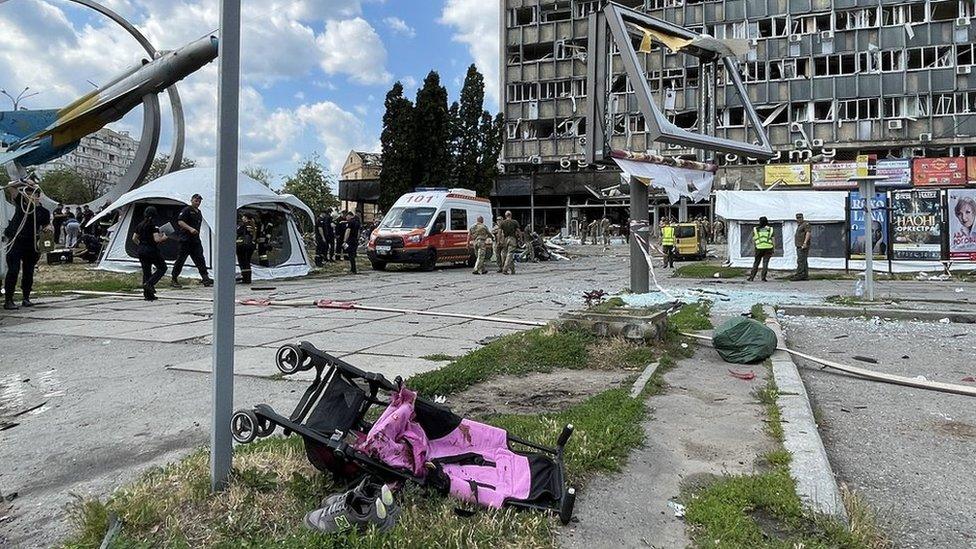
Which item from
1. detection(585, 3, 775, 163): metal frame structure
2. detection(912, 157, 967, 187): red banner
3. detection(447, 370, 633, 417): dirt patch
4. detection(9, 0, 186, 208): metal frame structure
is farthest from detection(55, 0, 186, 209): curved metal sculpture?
detection(912, 157, 967, 187): red banner

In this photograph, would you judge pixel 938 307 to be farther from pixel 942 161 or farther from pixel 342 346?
pixel 942 161

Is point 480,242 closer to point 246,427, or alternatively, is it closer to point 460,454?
point 460,454

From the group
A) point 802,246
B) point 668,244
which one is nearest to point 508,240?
point 668,244

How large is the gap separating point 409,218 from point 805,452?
57.8 ft

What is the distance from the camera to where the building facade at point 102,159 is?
188 feet

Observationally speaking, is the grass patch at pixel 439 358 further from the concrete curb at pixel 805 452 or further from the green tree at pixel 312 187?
the green tree at pixel 312 187

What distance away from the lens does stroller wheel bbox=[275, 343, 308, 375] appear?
119 inches

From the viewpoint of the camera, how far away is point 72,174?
5234 centimetres

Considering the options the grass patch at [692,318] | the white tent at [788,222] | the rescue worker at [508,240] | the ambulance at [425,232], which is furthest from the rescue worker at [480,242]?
the grass patch at [692,318]

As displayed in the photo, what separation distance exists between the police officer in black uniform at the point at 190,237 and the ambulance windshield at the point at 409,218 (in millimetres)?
7164

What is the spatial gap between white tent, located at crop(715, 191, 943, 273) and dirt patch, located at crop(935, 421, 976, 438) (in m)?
15.7

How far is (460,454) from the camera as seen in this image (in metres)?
3.18

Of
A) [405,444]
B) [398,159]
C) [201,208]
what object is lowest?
[405,444]

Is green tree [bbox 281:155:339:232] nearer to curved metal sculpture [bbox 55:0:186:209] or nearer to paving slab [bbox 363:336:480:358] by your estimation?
curved metal sculpture [bbox 55:0:186:209]
